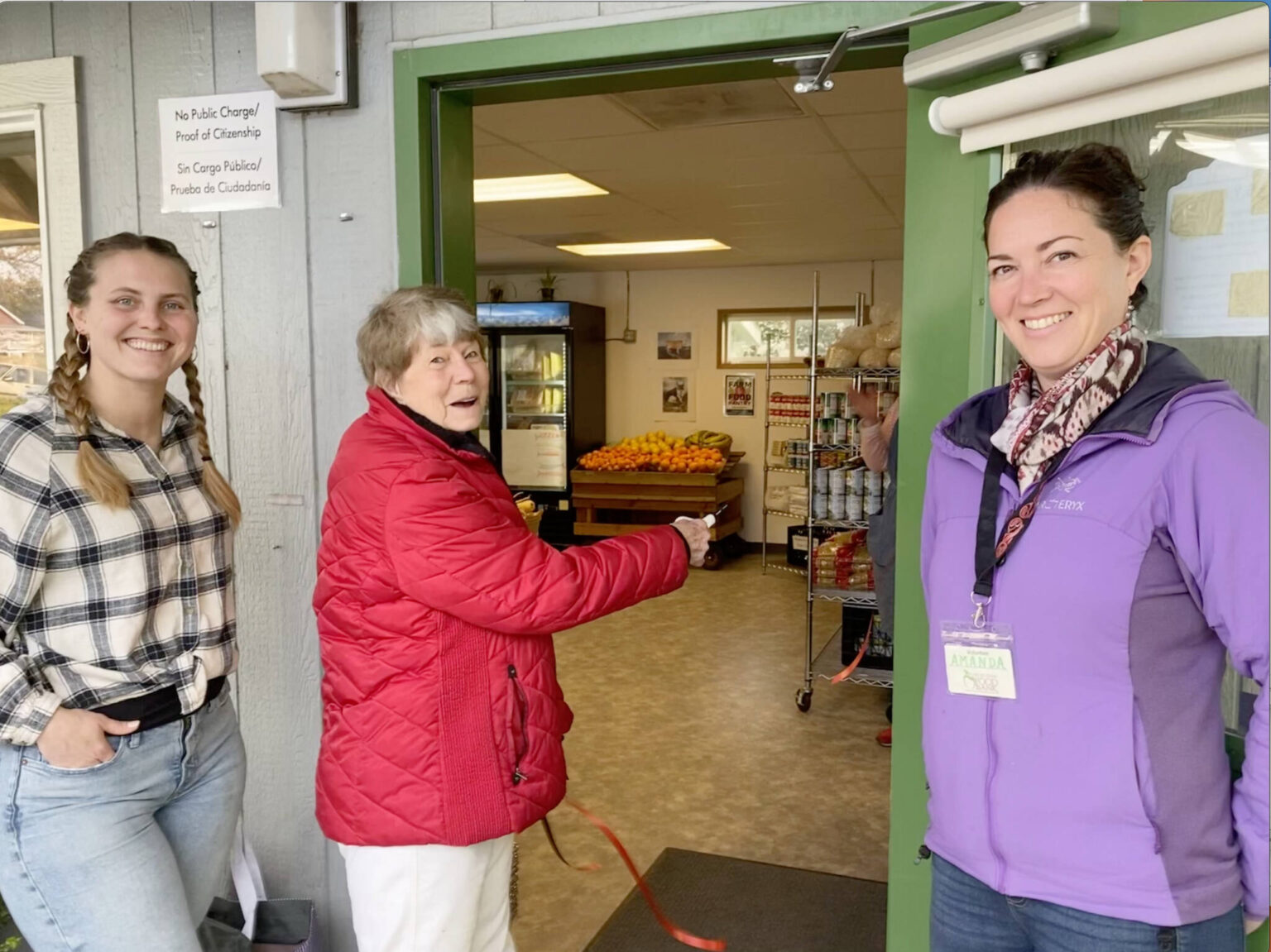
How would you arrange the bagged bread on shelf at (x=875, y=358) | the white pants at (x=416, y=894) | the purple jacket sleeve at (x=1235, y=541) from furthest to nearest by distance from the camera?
the bagged bread on shelf at (x=875, y=358)
the white pants at (x=416, y=894)
the purple jacket sleeve at (x=1235, y=541)

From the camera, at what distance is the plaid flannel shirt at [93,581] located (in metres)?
1.38

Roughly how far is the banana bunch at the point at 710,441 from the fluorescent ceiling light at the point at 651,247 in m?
1.76

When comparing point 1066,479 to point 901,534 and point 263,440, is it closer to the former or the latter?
point 901,534

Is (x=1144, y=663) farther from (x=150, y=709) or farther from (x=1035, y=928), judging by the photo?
(x=150, y=709)

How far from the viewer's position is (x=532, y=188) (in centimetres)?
510

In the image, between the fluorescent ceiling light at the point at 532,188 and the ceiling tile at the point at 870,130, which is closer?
the ceiling tile at the point at 870,130

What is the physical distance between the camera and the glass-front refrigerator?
848 centimetres

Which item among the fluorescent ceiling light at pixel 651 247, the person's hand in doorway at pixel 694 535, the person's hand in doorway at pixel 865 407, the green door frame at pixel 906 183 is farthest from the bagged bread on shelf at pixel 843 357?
the person's hand in doorway at pixel 694 535

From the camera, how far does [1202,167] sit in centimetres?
134

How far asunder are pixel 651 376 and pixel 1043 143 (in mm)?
7514

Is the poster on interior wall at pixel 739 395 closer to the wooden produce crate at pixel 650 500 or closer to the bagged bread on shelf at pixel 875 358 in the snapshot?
the wooden produce crate at pixel 650 500

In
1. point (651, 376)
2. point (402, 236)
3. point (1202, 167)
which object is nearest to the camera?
point (1202, 167)

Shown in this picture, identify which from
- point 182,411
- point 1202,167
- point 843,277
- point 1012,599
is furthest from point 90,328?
point 843,277

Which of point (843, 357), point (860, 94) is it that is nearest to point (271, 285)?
point (860, 94)
